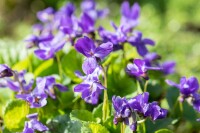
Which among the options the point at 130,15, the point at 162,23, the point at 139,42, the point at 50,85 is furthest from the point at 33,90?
the point at 162,23

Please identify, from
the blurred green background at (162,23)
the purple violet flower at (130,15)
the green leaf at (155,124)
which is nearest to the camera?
the green leaf at (155,124)

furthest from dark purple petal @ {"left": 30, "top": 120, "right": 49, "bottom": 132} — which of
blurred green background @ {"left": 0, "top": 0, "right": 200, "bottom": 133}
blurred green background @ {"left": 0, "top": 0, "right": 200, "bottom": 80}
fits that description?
blurred green background @ {"left": 0, "top": 0, "right": 200, "bottom": 80}

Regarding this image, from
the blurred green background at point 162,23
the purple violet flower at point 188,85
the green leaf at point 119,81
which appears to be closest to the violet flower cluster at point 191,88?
the purple violet flower at point 188,85

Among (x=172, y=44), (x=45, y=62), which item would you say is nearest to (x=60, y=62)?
(x=45, y=62)

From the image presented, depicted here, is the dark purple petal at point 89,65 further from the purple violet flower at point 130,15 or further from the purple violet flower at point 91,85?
the purple violet flower at point 130,15

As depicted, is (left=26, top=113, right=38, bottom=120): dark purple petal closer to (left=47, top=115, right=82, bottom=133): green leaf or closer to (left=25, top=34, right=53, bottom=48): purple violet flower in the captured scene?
(left=47, top=115, right=82, bottom=133): green leaf

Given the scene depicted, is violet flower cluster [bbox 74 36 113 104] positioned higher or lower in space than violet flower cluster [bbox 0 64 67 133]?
higher

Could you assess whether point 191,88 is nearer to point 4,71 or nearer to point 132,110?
point 132,110
